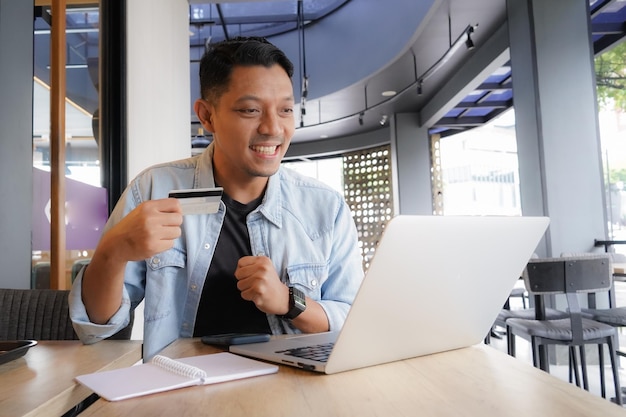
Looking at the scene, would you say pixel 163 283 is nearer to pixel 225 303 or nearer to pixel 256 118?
pixel 225 303

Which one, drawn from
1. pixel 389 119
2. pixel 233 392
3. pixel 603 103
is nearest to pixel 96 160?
pixel 233 392

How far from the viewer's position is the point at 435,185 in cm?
890

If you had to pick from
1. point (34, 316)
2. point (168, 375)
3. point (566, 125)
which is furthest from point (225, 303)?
point (566, 125)

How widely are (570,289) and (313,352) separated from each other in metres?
2.26

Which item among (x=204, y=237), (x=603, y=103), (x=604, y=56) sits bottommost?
(x=204, y=237)

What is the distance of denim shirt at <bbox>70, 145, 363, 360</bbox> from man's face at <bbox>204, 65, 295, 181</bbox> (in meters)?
0.11

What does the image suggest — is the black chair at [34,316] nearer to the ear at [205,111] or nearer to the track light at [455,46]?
the ear at [205,111]

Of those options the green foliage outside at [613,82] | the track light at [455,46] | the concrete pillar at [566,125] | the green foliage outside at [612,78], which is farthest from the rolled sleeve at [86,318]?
the green foliage outside at [612,78]

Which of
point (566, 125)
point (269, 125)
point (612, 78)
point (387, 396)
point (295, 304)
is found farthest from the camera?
point (612, 78)

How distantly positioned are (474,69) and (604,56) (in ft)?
4.49

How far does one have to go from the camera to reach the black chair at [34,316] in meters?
1.44

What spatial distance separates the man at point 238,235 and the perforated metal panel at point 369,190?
8.14m

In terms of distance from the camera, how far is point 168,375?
66 cm

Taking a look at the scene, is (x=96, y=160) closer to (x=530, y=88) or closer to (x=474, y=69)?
(x=530, y=88)
